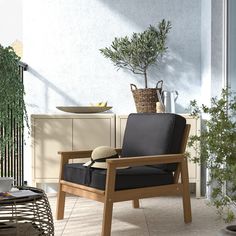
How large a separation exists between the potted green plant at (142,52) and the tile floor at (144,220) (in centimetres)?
101

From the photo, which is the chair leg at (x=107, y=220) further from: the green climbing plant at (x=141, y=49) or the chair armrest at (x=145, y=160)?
the green climbing plant at (x=141, y=49)

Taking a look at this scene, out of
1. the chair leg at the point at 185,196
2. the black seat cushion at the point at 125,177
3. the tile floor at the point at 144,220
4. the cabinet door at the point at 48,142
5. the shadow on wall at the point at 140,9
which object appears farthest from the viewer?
the shadow on wall at the point at 140,9

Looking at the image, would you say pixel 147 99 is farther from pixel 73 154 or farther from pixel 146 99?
pixel 73 154

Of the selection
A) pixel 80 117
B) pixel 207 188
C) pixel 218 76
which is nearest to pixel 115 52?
pixel 80 117

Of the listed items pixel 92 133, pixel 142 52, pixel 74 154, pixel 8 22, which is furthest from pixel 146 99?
pixel 8 22

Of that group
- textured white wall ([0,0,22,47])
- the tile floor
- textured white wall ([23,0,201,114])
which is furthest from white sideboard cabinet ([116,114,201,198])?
textured white wall ([0,0,22,47])

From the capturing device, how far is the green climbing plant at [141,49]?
495cm

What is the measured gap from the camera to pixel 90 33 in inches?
204

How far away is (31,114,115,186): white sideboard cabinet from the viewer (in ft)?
15.6

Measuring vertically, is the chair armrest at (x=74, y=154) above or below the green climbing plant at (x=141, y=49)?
below

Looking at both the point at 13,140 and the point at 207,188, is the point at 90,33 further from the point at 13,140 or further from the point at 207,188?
the point at 207,188

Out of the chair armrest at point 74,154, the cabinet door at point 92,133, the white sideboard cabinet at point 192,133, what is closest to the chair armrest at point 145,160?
the chair armrest at point 74,154

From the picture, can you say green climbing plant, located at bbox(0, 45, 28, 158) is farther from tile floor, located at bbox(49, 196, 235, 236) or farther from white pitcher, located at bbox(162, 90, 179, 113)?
white pitcher, located at bbox(162, 90, 179, 113)

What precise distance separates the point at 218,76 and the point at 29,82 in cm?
198
